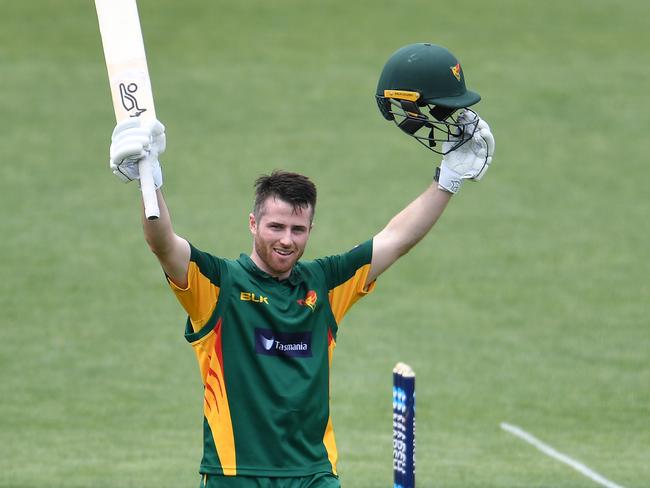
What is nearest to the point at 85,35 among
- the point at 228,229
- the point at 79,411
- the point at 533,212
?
the point at 228,229

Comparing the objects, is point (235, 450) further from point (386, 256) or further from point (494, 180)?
point (494, 180)

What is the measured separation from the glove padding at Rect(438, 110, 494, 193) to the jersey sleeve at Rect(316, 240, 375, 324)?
504mm

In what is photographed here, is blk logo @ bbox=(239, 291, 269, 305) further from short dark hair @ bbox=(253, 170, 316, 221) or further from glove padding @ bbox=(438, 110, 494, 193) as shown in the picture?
glove padding @ bbox=(438, 110, 494, 193)

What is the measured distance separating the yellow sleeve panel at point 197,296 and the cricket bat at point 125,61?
517mm

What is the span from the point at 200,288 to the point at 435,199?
1.31m

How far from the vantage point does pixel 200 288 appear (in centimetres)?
586

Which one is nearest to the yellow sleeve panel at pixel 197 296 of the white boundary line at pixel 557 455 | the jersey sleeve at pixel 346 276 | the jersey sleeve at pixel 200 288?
the jersey sleeve at pixel 200 288

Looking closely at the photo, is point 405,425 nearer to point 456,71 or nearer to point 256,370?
point 256,370

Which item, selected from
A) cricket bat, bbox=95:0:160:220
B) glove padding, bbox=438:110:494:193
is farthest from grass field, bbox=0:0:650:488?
cricket bat, bbox=95:0:160:220

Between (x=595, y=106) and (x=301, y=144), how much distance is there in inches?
228

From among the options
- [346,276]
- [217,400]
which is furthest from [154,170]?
[346,276]

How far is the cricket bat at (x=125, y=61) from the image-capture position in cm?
552

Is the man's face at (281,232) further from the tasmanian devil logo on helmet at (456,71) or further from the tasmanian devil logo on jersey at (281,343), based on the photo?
the tasmanian devil logo on helmet at (456,71)

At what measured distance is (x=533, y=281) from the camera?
18.3m
